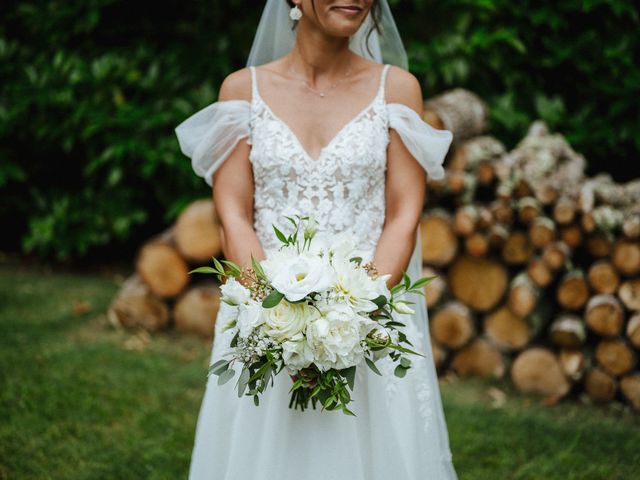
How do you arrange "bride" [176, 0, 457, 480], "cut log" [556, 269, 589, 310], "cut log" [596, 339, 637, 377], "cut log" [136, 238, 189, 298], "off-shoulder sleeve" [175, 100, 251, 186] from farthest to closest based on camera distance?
"cut log" [136, 238, 189, 298]
"cut log" [556, 269, 589, 310]
"cut log" [596, 339, 637, 377]
"off-shoulder sleeve" [175, 100, 251, 186]
"bride" [176, 0, 457, 480]

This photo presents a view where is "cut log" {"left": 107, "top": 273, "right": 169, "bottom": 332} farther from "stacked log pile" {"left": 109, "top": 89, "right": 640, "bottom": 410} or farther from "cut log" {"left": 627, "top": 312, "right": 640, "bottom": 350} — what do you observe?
"cut log" {"left": 627, "top": 312, "right": 640, "bottom": 350}

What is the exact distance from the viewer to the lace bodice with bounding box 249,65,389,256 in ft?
8.09

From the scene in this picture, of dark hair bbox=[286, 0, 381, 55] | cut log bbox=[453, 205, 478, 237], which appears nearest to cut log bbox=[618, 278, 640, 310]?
cut log bbox=[453, 205, 478, 237]

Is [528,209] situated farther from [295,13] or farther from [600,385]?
[295,13]

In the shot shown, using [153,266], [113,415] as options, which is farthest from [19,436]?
[153,266]

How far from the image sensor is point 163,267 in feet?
17.2

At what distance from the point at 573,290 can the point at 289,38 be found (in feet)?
7.88

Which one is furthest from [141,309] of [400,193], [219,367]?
[219,367]

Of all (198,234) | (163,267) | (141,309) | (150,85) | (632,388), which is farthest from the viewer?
(150,85)

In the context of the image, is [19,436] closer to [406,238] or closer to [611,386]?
[406,238]

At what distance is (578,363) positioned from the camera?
167 inches

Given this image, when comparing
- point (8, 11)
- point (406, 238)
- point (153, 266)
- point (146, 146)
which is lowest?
point (406, 238)

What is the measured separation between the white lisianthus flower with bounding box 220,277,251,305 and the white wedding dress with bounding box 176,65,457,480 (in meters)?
0.47

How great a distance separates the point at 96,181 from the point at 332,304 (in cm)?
545
